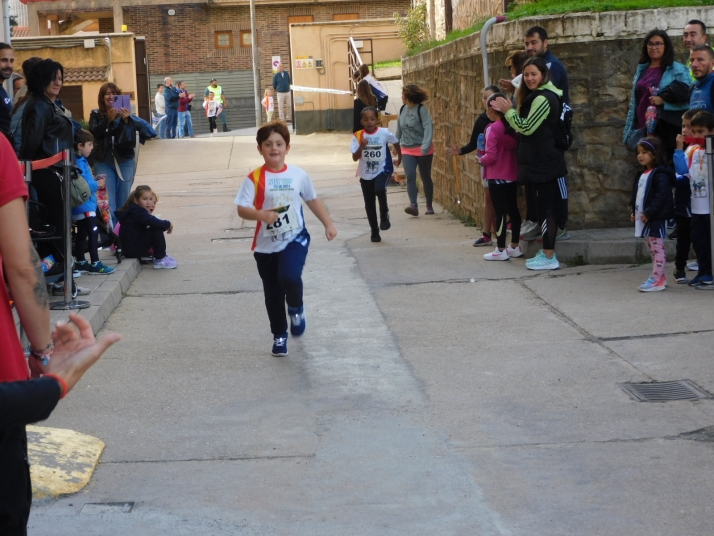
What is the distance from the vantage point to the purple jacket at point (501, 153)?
1016cm

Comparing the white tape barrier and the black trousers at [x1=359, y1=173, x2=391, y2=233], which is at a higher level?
the white tape barrier

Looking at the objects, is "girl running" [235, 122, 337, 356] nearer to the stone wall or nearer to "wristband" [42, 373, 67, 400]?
the stone wall

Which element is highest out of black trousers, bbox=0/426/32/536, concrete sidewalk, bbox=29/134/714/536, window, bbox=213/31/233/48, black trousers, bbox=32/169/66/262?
window, bbox=213/31/233/48

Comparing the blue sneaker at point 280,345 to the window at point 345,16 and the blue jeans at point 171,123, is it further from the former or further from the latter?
the window at point 345,16

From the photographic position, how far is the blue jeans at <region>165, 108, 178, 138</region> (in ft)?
101

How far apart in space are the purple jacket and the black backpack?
710mm

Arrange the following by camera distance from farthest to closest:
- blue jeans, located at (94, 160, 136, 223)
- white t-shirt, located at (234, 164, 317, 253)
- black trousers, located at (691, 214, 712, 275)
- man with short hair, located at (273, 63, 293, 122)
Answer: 1. man with short hair, located at (273, 63, 293, 122)
2. blue jeans, located at (94, 160, 136, 223)
3. black trousers, located at (691, 214, 712, 275)
4. white t-shirt, located at (234, 164, 317, 253)

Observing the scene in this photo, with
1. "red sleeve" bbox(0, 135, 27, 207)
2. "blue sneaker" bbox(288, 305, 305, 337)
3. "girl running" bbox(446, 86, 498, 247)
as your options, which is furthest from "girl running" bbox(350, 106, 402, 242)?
"red sleeve" bbox(0, 135, 27, 207)

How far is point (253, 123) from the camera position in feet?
139

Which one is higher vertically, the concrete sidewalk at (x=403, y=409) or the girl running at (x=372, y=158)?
the girl running at (x=372, y=158)

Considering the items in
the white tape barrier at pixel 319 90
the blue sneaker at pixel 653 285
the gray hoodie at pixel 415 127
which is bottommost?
the blue sneaker at pixel 653 285

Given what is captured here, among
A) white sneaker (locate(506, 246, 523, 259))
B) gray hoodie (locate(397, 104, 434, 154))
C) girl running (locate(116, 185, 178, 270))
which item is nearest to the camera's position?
white sneaker (locate(506, 246, 523, 259))

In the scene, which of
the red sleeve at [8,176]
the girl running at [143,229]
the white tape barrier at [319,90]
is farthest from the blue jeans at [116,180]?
the white tape barrier at [319,90]

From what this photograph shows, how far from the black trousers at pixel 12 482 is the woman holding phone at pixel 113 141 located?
8.42 metres
